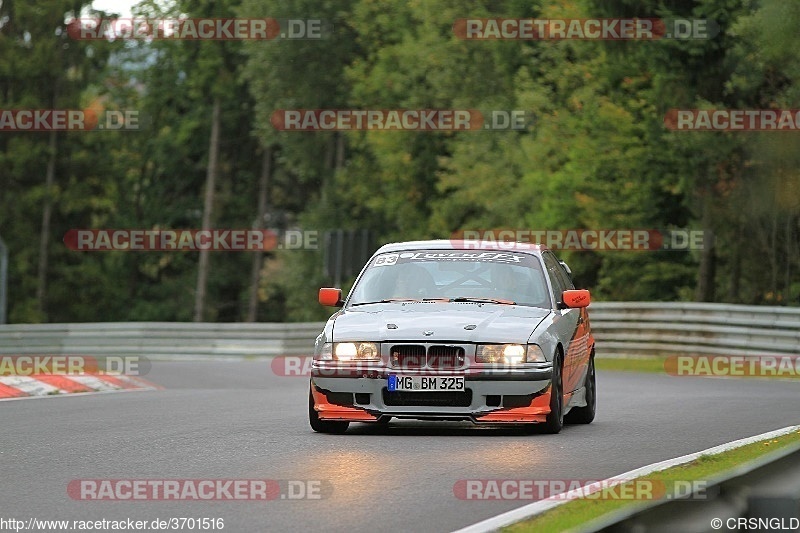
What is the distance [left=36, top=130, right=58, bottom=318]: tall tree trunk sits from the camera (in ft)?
247

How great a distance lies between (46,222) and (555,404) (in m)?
66.2

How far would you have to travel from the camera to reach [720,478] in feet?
20.0

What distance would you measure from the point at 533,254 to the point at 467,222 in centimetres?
4294

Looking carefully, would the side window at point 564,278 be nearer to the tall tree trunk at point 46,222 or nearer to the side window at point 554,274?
the side window at point 554,274

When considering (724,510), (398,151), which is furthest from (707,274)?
(724,510)

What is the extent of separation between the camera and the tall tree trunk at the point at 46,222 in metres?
75.4

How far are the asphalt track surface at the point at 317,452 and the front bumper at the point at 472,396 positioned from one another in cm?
17

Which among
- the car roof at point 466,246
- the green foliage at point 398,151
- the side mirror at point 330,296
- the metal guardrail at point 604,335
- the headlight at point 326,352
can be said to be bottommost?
the metal guardrail at point 604,335

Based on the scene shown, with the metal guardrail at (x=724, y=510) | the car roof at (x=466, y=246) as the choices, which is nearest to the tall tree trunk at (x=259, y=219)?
the car roof at (x=466, y=246)

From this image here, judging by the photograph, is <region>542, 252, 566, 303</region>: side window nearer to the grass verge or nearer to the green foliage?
the grass verge

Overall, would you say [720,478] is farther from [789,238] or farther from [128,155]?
[128,155]

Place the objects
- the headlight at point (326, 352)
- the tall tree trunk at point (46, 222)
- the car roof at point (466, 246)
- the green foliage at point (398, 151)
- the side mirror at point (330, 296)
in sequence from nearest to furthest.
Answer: the headlight at point (326, 352)
the side mirror at point (330, 296)
the car roof at point (466, 246)
the green foliage at point (398, 151)
the tall tree trunk at point (46, 222)

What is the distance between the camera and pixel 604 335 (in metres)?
32.6

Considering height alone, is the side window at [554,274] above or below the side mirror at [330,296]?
above
